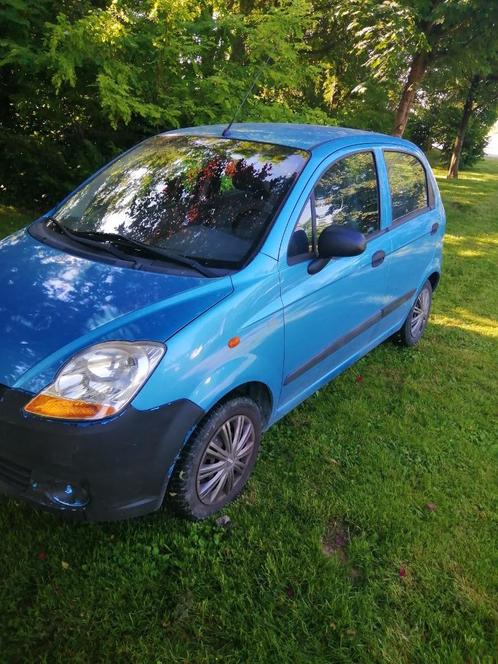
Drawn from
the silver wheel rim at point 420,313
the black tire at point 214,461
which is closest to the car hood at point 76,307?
the black tire at point 214,461

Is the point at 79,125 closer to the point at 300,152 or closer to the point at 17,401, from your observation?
the point at 300,152

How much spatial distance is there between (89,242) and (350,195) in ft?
5.09

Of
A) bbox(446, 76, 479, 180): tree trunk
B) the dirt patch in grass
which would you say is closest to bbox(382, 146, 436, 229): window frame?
the dirt patch in grass

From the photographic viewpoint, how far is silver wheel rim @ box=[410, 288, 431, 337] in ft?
14.7

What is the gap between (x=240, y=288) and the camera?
2316 millimetres

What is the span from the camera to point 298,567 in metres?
2.28

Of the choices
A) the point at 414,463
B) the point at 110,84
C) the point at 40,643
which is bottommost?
the point at 414,463

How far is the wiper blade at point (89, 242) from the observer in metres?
2.51

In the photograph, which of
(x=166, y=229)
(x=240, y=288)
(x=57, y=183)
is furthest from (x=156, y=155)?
(x=57, y=183)

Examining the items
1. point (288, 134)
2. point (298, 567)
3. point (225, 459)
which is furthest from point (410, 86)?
point (298, 567)

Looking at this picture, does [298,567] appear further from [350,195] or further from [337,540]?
[350,195]

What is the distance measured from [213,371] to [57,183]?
5.44 m

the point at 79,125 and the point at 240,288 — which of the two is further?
the point at 79,125

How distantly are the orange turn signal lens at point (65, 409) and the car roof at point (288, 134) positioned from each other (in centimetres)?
188
